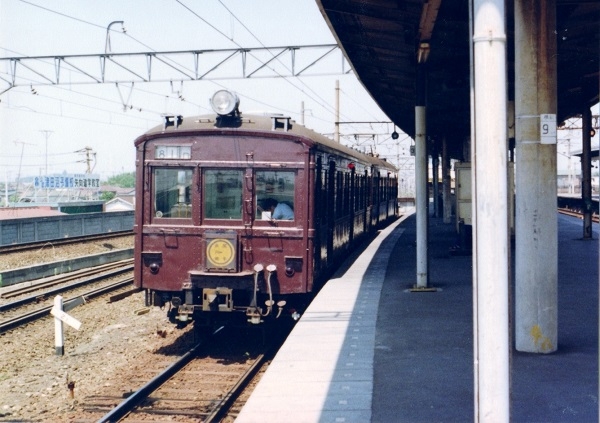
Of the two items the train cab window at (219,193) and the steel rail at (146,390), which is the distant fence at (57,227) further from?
the steel rail at (146,390)

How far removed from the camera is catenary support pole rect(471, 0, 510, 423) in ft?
12.7

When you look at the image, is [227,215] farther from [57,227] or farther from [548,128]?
[57,227]

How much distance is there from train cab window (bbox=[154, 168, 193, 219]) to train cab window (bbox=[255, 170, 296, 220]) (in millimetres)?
936

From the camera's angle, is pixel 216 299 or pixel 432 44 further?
pixel 432 44

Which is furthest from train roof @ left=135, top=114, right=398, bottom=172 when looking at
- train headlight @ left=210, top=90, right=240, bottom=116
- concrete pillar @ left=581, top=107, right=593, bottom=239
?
concrete pillar @ left=581, top=107, right=593, bottom=239

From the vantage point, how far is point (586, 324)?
7980 mm

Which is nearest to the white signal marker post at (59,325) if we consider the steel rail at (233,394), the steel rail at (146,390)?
the steel rail at (146,390)

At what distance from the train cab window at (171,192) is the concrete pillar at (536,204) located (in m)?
4.27

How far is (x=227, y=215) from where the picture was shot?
9148 mm

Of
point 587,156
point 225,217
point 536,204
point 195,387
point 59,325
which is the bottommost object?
point 195,387

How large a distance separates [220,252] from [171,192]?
1024 mm

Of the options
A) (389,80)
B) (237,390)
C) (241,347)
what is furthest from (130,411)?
(389,80)

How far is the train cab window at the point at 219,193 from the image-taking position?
30.0ft

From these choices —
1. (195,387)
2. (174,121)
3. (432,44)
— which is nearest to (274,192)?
(174,121)
